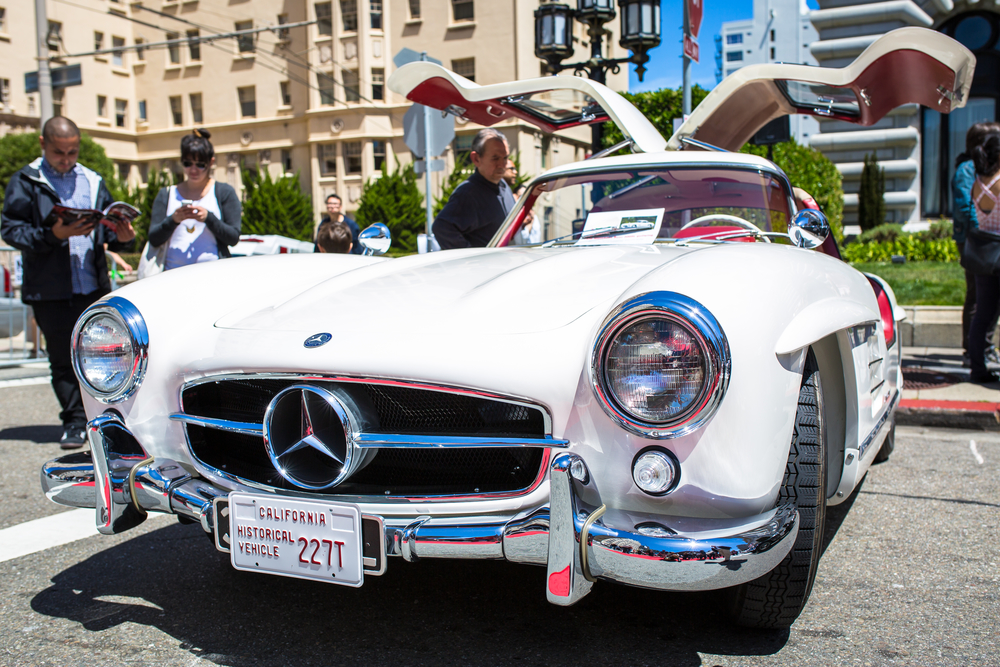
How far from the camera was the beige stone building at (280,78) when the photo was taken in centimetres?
3450

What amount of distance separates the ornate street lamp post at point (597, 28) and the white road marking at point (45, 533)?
624 centimetres

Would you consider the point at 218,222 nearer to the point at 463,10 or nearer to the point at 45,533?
the point at 45,533

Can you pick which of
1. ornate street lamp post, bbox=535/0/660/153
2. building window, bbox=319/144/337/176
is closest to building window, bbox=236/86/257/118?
building window, bbox=319/144/337/176

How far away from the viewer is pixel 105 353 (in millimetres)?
2373

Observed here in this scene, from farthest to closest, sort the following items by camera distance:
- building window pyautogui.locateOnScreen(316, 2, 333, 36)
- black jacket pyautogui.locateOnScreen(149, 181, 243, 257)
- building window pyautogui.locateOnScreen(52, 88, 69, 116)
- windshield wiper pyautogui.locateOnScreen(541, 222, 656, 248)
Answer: building window pyautogui.locateOnScreen(52, 88, 69, 116) → building window pyautogui.locateOnScreen(316, 2, 333, 36) → black jacket pyautogui.locateOnScreen(149, 181, 243, 257) → windshield wiper pyautogui.locateOnScreen(541, 222, 656, 248)

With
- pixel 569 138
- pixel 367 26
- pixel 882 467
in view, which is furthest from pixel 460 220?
pixel 367 26

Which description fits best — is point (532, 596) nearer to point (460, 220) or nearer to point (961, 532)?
point (961, 532)

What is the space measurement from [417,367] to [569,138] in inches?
1311

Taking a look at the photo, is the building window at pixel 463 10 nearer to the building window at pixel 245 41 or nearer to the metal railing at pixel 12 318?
the building window at pixel 245 41

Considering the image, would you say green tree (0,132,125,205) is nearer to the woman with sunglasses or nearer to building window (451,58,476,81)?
building window (451,58,476,81)

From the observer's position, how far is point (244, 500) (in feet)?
6.59

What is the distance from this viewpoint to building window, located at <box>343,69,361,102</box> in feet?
117

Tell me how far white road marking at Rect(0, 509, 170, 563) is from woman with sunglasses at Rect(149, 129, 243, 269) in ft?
4.78

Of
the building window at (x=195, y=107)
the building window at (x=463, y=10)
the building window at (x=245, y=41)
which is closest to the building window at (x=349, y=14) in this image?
the building window at (x=463, y=10)
